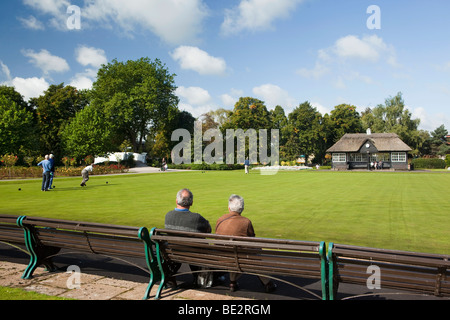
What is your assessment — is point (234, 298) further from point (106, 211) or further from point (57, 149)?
point (57, 149)

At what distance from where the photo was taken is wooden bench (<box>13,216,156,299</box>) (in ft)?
16.1

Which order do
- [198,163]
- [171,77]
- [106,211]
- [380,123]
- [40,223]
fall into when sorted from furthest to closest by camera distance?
[380,123] < [171,77] < [198,163] < [106,211] < [40,223]

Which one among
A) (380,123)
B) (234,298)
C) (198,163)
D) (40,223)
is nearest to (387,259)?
(234,298)

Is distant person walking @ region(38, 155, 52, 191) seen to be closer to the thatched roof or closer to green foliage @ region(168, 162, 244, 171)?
green foliage @ region(168, 162, 244, 171)

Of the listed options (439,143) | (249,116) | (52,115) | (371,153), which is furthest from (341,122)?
(52,115)

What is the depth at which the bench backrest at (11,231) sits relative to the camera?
19.0ft

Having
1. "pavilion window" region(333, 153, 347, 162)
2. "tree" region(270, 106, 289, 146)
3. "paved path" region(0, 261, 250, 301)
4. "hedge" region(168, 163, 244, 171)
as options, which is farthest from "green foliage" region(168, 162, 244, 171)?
"paved path" region(0, 261, 250, 301)

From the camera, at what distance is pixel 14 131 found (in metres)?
45.9

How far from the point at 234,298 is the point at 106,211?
883 centimetres

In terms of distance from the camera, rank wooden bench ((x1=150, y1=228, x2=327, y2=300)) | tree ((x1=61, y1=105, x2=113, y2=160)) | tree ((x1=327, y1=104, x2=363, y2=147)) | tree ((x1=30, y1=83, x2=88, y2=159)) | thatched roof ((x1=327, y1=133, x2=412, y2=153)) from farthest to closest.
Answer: tree ((x1=327, y1=104, x2=363, y2=147)) < tree ((x1=30, y1=83, x2=88, y2=159)) < thatched roof ((x1=327, y1=133, x2=412, y2=153)) < tree ((x1=61, y1=105, x2=113, y2=160)) < wooden bench ((x1=150, y1=228, x2=327, y2=300))

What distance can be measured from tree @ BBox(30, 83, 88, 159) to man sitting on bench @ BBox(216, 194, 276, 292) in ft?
204

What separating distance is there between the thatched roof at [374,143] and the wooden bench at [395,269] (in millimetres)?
61480

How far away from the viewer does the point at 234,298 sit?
4.58 metres

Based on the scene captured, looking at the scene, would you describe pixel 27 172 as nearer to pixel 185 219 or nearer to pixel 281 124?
pixel 185 219
